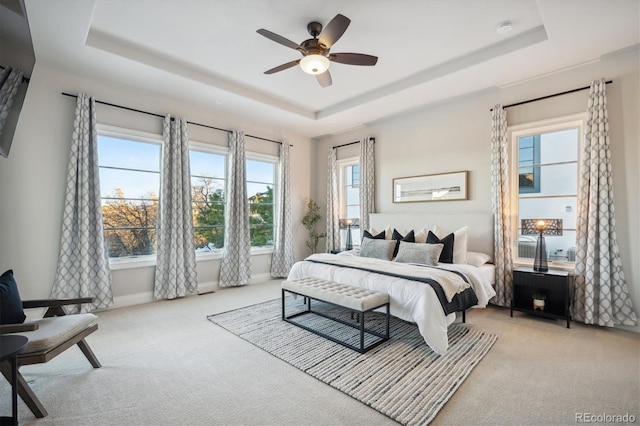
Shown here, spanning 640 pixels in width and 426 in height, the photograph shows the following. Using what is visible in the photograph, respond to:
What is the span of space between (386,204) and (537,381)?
3.73m

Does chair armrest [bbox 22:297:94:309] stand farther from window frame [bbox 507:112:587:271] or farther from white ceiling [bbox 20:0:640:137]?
window frame [bbox 507:112:587:271]

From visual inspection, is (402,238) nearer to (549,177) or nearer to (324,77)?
(549,177)

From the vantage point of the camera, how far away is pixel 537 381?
92.0 inches

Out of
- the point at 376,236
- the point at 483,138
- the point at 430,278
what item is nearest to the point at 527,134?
the point at 483,138

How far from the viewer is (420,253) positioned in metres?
4.05

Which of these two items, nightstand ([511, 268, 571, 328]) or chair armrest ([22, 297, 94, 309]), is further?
nightstand ([511, 268, 571, 328])

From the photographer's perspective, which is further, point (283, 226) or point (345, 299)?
point (283, 226)

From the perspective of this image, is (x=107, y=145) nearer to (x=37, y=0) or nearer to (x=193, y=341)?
(x=37, y=0)

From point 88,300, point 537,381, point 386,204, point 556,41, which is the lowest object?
point 537,381

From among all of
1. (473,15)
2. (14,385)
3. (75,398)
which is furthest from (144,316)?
(473,15)

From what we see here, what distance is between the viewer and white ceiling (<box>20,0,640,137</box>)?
2820mm

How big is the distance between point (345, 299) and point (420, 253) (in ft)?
5.07

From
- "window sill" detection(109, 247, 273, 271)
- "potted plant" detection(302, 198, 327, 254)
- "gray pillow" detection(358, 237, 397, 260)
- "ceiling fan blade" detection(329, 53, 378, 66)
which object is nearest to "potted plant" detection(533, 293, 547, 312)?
"gray pillow" detection(358, 237, 397, 260)

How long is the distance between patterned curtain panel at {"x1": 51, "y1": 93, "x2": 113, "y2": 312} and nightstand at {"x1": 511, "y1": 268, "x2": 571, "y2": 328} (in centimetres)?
536
